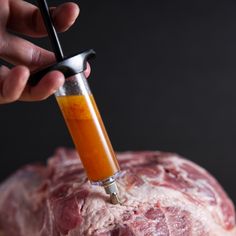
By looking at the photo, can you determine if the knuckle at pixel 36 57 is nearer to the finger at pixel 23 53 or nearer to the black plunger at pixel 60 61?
the finger at pixel 23 53

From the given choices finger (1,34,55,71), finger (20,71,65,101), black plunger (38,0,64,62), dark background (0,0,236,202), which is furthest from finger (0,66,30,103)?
dark background (0,0,236,202)

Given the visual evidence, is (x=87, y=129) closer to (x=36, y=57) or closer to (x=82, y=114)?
(x=82, y=114)

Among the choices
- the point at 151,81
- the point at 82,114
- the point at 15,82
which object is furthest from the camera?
the point at 151,81

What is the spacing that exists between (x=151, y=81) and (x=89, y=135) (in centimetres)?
136

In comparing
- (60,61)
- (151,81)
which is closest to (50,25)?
(60,61)

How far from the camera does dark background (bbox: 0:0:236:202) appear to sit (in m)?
2.57

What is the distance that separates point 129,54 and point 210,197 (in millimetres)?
1184

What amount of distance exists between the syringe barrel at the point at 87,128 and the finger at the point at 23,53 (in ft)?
0.76

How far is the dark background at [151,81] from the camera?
101 inches

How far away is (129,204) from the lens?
4.69 feet

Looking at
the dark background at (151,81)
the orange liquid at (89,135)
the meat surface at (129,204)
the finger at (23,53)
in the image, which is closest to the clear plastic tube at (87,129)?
the orange liquid at (89,135)

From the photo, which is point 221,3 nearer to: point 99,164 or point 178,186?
point 178,186

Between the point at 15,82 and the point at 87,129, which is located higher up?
the point at 15,82

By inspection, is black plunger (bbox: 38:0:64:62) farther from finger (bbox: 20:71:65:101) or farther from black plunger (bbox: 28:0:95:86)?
finger (bbox: 20:71:65:101)
